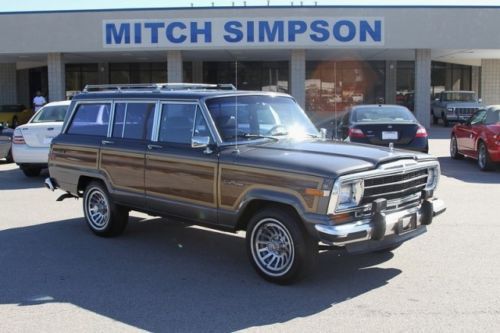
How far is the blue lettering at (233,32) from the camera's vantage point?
2622cm

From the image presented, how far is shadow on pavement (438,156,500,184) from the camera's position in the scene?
1264 centimetres

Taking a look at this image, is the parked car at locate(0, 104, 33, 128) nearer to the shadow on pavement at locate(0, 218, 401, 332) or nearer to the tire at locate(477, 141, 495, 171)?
the tire at locate(477, 141, 495, 171)

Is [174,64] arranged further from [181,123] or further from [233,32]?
[181,123]

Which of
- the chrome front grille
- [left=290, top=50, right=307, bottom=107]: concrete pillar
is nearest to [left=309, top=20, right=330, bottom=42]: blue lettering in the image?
[left=290, top=50, right=307, bottom=107]: concrete pillar

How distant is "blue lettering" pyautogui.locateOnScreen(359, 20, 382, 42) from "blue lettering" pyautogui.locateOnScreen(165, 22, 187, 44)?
7800mm

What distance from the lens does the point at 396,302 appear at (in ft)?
17.0

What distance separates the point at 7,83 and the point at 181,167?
33.3 m

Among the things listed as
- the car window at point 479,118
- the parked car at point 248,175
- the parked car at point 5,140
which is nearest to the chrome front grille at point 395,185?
the parked car at point 248,175

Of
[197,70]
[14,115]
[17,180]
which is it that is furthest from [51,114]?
[197,70]

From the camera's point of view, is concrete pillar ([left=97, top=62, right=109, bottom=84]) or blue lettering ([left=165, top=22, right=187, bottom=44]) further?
concrete pillar ([left=97, top=62, right=109, bottom=84])

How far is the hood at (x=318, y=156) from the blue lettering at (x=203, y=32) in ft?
67.8

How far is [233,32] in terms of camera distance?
86.2ft

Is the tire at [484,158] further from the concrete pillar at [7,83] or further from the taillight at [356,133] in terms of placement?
the concrete pillar at [7,83]

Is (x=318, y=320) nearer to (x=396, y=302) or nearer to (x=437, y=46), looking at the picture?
(x=396, y=302)
